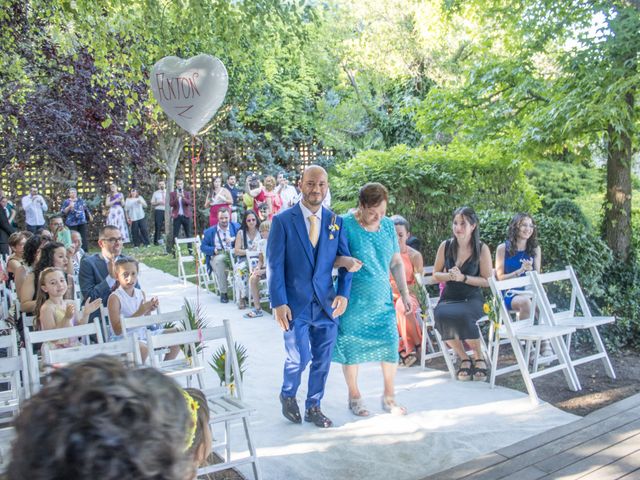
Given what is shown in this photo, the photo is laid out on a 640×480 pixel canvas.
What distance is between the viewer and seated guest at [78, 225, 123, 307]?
6484 millimetres

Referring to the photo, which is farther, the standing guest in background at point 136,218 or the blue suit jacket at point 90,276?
the standing guest in background at point 136,218

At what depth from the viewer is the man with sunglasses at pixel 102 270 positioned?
21.3ft

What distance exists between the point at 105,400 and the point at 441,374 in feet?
18.4

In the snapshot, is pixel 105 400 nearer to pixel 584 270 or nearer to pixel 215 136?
pixel 584 270

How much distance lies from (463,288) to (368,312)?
4.93 ft

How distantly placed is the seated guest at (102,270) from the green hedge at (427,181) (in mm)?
3525

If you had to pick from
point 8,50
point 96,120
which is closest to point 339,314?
point 8,50

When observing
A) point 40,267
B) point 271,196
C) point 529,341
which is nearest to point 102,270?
point 40,267

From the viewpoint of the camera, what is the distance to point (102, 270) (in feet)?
22.3

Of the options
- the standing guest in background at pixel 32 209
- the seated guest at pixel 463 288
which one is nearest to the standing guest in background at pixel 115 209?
the standing guest in background at pixel 32 209

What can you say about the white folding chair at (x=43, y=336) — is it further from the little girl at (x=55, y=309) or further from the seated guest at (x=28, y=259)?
the seated guest at (x=28, y=259)

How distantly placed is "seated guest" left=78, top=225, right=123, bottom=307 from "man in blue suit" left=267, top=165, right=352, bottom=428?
90.7 inches

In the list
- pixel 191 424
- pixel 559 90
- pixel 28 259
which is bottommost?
pixel 191 424

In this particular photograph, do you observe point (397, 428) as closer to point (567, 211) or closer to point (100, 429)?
point (100, 429)
